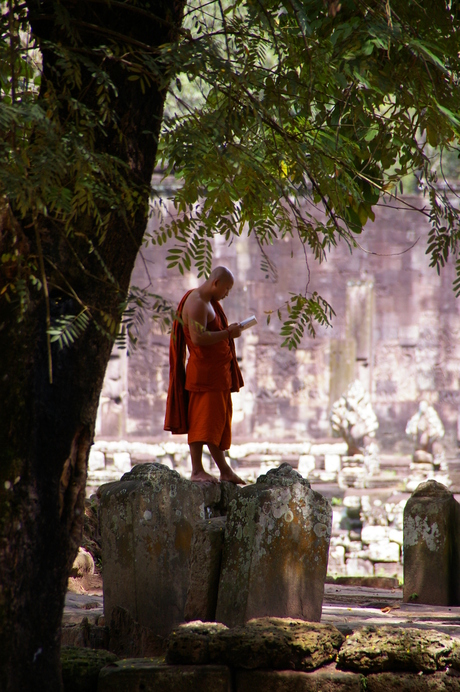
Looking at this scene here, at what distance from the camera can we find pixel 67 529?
8.63ft

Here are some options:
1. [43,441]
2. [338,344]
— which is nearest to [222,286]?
[43,441]

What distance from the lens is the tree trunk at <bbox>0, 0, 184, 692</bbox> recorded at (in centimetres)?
248

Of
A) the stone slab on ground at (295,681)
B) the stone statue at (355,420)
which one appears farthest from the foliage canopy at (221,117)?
the stone statue at (355,420)

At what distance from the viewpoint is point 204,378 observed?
4902 mm

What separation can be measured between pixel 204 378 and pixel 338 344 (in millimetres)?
12309

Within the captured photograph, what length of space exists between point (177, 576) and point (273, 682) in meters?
1.19

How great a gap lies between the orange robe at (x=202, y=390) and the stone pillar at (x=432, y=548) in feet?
4.57

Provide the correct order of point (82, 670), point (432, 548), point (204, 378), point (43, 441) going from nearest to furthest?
point (43, 441) → point (82, 670) → point (204, 378) → point (432, 548)

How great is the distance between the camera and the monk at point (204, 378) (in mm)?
4887

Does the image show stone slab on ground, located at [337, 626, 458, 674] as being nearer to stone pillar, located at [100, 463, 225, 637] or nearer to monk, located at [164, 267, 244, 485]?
stone pillar, located at [100, 463, 225, 637]

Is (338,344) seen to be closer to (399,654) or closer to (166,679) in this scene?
(399,654)

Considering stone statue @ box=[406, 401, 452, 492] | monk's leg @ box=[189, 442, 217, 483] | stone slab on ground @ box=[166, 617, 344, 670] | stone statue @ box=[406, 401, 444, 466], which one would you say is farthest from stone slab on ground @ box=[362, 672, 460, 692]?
stone statue @ box=[406, 401, 444, 466]

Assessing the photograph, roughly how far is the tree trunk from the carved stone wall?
13.9m

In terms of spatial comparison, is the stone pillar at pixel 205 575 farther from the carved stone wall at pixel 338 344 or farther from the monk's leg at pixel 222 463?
the carved stone wall at pixel 338 344
